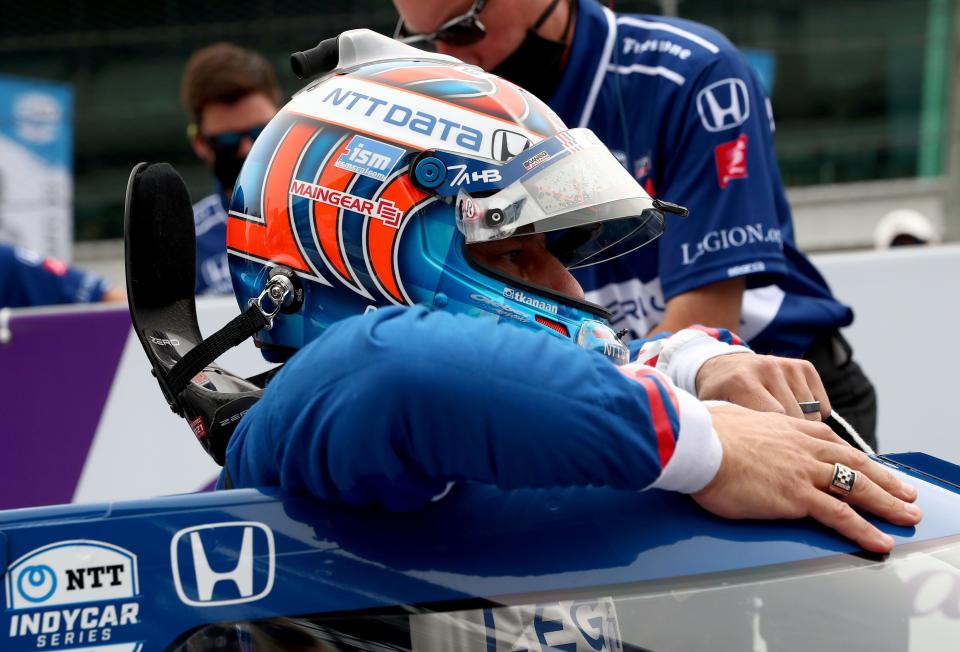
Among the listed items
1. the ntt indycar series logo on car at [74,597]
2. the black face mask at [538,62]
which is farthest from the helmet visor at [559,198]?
the black face mask at [538,62]

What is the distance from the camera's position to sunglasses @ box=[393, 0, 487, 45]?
246 centimetres

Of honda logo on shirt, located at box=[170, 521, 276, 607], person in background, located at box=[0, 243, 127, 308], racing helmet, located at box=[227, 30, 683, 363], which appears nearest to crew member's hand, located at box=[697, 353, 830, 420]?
racing helmet, located at box=[227, 30, 683, 363]

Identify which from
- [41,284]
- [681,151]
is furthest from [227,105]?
[681,151]

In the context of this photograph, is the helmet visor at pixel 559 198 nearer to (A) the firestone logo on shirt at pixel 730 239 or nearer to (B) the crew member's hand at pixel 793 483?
(B) the crew member's hand at pixel 793 483

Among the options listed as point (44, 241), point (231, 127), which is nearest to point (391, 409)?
point (231, 127)

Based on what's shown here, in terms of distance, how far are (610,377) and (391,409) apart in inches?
9.0

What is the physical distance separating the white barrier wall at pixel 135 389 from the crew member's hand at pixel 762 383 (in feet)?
7.15

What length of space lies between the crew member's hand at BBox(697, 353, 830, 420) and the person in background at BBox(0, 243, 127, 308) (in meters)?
3.38

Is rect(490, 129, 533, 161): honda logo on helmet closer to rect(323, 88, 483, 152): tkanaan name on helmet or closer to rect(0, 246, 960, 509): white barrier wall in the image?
rect(323, 88, 483, 152): tkanaan name on helmet

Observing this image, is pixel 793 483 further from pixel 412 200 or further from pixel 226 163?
pixel 226 163

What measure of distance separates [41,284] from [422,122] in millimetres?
3401

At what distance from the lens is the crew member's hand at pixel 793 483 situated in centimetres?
122

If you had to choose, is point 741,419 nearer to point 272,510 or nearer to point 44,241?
point 272,510

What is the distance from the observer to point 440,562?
118 cm
